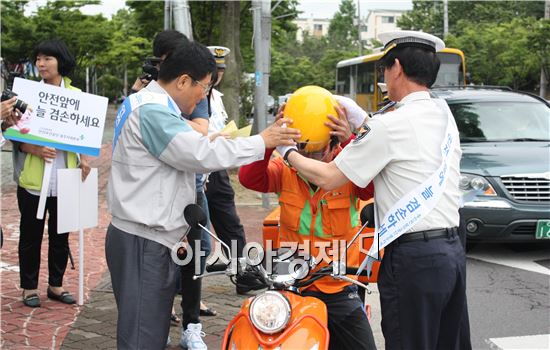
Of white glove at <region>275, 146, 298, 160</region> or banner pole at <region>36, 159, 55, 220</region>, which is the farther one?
banner pole at <region>36, 159, 55, 220</region>

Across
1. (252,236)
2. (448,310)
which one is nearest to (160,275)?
(448,310)

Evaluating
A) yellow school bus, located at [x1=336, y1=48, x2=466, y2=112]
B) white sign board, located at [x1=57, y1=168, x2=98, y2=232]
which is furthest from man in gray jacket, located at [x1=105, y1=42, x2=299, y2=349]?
yellow school bus, located at [x1=336, y1=48, x2=466, y2=112]

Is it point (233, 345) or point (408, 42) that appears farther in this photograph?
point (408, 42)

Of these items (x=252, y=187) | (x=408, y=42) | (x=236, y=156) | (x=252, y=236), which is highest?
(x=408, y=42)

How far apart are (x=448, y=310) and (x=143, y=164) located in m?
1.54

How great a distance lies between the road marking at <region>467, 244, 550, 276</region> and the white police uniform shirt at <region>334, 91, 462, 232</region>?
4697mm

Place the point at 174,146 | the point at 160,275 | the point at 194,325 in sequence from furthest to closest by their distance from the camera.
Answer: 1. the point at 194,325
2. the point at 160,275
3. the point at 174,146

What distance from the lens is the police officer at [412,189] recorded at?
2.98 meters

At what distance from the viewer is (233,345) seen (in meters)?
2.84

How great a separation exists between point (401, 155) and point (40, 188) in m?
3.53

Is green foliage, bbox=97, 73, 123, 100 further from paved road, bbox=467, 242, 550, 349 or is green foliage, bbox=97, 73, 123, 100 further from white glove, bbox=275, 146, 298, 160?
white glove, bbox=275, 146, 298, 160

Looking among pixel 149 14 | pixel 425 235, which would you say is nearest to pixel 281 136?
pixel 425 235

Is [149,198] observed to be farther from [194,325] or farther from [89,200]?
[89,200]

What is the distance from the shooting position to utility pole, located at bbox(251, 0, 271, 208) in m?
11.4
